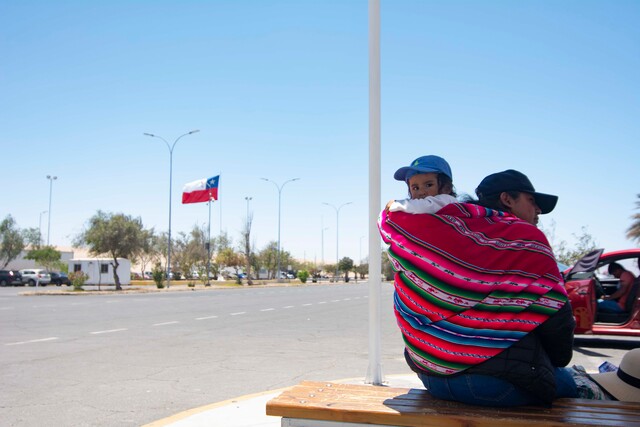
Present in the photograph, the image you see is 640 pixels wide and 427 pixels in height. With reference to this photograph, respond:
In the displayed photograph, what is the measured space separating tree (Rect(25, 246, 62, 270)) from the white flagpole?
74546mm

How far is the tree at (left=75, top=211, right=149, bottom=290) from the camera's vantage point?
44625 millimetres

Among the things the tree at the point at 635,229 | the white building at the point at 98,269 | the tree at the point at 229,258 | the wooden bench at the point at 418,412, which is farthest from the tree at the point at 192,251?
the wooden bench at the point at 418,412

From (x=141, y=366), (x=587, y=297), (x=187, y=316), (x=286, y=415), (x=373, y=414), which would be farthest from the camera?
(x=187, y=316)

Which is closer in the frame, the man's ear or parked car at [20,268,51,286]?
the man's ear

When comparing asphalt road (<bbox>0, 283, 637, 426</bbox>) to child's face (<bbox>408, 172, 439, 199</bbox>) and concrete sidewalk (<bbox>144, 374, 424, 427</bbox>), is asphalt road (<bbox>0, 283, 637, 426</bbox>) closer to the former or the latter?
concrete sidewalk (<bbox>144, 374, 424, 427</bbox>)

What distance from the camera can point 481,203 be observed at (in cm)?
272

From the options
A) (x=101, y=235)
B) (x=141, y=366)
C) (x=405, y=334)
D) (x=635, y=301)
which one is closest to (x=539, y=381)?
(x=405, y=334)

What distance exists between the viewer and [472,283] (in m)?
2.32

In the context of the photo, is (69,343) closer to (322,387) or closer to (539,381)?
(322,387)

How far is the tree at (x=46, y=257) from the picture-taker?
237 ft

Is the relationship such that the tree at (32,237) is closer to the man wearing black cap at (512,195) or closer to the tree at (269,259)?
the tree at (269,259)

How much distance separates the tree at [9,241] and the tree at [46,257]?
188 cm

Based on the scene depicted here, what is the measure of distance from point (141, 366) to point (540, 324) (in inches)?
240

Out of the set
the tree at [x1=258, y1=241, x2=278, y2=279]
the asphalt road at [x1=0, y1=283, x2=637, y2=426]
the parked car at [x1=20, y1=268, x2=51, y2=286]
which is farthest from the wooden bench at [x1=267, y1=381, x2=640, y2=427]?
the tree at [x1=258, y1=241, x2=278, y2=279]
